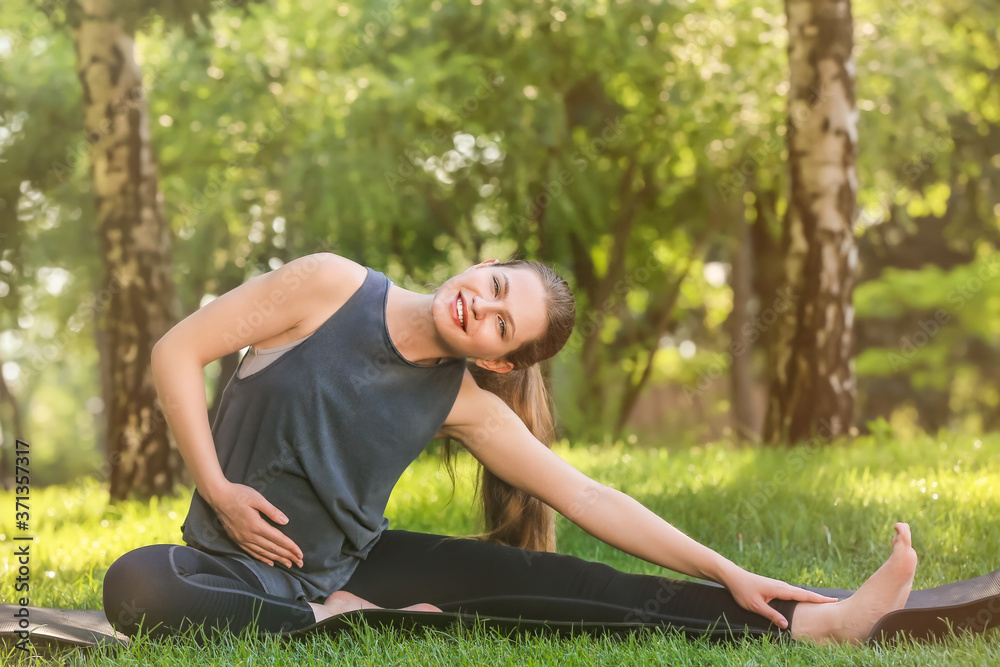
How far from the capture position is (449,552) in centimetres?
289

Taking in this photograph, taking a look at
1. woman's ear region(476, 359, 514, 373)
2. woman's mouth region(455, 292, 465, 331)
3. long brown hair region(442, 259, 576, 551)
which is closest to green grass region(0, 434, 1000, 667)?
long brown hair region(442, 259, 576, 551)

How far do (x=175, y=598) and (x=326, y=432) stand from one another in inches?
24.4

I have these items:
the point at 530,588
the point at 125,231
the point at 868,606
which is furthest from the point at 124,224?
the point at 868,606

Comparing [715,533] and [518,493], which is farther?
[715,533]

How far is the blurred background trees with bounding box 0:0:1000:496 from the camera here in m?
8.68

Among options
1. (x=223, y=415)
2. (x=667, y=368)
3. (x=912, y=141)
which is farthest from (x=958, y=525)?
(x=667, y=368)

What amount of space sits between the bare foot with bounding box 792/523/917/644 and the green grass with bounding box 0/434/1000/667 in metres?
0.11

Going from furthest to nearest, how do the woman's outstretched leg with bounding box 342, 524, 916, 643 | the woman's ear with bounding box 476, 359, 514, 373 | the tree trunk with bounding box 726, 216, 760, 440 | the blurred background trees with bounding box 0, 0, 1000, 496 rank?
the tree trunk with bounding box 726, 216, 760, 440, the blurred background trees with bounding box 0, 0, 1000, 496, the woman's ear with bounding box 476, 359, 514, 373, the woman's outstretched leg with bounding box 342, 524, 916, 643

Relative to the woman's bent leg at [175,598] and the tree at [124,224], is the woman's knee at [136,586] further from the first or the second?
the tree at [124,224]

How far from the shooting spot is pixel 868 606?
2.40 metres

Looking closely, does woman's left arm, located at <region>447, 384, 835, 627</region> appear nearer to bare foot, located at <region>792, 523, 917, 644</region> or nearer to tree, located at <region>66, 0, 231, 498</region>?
bare foot, located at <region>792, 523, 917, 644</region>

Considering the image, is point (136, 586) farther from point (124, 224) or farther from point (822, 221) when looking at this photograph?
point (822, 221)

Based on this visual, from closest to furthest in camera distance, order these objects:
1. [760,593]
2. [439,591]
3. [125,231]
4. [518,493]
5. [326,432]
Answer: [760,593] < [326,432] < [439,591] < [518,493] < [125,231]

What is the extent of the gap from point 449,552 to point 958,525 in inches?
86.5
